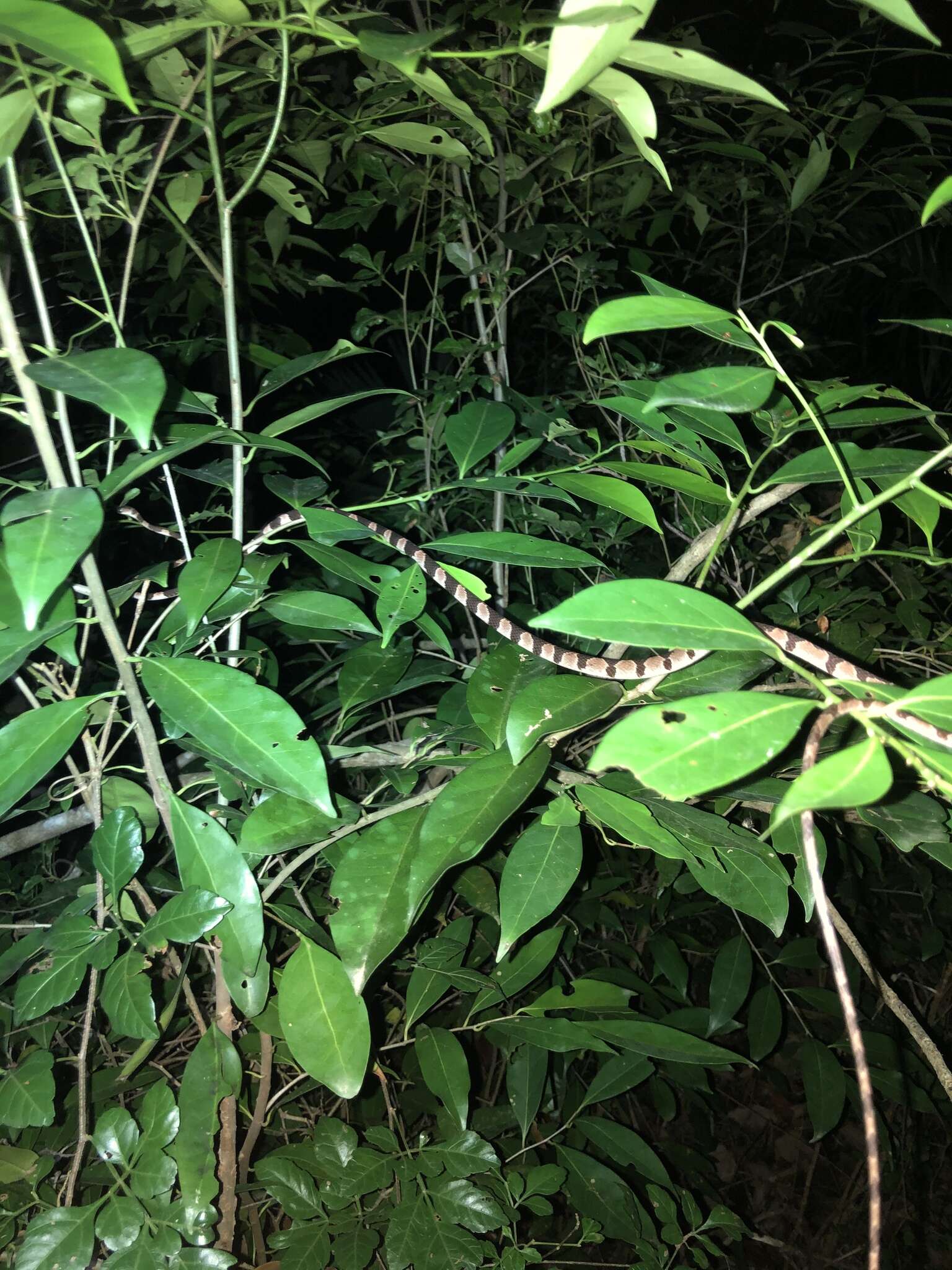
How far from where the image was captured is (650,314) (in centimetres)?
69

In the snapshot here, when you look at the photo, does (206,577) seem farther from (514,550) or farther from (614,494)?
(614,494)

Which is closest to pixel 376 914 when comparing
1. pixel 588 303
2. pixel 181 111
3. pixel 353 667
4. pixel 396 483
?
pixel 353 667

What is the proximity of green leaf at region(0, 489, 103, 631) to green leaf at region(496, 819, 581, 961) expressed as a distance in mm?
599

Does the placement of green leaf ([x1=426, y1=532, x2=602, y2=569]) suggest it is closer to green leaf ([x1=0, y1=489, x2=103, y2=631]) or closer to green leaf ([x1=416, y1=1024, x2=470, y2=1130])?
green leaf ([x1=0, y1=489, x2=103, y2=631])

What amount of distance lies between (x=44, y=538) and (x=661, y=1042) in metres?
1.28

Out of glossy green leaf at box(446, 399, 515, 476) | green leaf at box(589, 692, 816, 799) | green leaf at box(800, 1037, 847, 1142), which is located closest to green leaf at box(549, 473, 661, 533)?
glossy green leaf at box(446, 399, 515, 476)

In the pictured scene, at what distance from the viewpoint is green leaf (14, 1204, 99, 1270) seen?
1024 mm

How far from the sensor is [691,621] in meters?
0.64

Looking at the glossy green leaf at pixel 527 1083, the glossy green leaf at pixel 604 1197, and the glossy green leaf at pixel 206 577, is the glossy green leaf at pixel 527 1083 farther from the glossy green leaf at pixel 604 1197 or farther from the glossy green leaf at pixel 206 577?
the glossy green leaf at pixel 206 577

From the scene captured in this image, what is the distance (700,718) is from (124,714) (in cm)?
130

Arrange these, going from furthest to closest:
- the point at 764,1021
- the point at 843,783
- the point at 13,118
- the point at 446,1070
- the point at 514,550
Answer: the point at 764,1021, the point at 446,1070, the point at 514,550, the point at 13,118, the point at 843,783

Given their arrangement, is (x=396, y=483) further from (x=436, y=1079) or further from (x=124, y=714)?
(x=436, y=1079)

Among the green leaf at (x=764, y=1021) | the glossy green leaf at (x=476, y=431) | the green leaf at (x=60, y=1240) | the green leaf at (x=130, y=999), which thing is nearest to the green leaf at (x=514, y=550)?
the glossy green leaf at (x=476, y=431)

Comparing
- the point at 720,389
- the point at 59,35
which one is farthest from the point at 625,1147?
the point at 59,35
